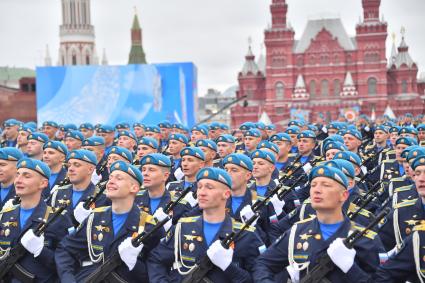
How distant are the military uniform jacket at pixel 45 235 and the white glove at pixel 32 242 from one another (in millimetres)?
142

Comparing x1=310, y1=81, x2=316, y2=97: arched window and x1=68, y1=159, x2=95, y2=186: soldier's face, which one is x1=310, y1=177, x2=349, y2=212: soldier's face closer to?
x1=68, y1=159, x2=95, y2=186: soldier's face

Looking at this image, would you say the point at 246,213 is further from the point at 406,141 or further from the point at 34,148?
the point at 34,148

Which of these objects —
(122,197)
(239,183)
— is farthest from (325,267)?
(239,183)

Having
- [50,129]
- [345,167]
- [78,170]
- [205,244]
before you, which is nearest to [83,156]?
[78,170]

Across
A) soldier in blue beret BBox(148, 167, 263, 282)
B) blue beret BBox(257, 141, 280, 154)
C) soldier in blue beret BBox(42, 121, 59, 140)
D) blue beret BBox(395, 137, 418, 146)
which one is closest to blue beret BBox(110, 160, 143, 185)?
soldier in blue beret BBox(148, 167, 263, 282)

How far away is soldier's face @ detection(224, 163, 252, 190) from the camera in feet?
27.3

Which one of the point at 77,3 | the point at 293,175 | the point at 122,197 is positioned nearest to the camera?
the point at 122,197

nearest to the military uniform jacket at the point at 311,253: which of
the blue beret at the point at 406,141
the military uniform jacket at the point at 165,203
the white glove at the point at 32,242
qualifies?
the white glove at the point at 32,242

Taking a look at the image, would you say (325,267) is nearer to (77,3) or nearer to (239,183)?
(239,183)

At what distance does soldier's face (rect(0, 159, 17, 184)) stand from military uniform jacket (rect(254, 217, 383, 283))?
Answer: 4079mm

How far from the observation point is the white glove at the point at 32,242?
21.0 feet

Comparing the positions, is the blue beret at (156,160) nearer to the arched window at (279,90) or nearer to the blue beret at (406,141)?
the blue beret at (406,141)

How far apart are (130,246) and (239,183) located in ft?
8.11

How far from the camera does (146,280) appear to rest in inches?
255
